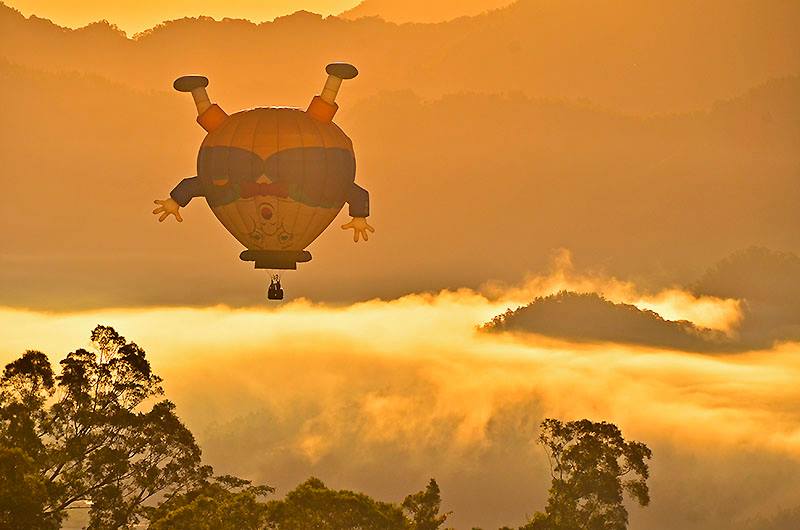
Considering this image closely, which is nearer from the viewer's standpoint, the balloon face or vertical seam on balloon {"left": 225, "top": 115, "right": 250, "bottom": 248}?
the balloon face

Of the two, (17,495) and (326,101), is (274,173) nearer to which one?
(326,101)

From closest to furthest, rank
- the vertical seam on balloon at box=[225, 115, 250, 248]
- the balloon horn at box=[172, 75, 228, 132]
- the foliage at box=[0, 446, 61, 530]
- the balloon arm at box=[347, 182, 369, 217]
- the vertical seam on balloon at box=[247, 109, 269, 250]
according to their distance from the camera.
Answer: the foliage at box=[0, 446, 61, 530] < the vertical seam on balloon at box=[247, 109, 269, 250] < the vertical seam on balloon at box=[225, 115, 250, 248] < the balloon horn at box=[172, 75, 228, 132] < the balloon arm at box=[347, 182, 369, 217]

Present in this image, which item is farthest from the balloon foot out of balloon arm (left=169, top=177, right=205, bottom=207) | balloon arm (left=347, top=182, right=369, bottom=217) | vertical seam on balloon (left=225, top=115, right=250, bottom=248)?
balloon arm (left=169, top=177, right=205, bottom=207)

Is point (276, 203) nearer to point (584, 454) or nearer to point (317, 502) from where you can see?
point (317, 502)

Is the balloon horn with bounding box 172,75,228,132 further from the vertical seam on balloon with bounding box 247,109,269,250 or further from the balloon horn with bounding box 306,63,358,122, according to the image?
the balloon horn with bounding box 306,63,358,122

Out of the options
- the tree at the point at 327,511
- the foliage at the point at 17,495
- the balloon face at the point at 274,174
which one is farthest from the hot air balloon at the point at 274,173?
the tree at the point at 327,511

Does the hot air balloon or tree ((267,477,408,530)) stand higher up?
the hot air balloon

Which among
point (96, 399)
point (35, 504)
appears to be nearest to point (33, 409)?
point (96, 399)
